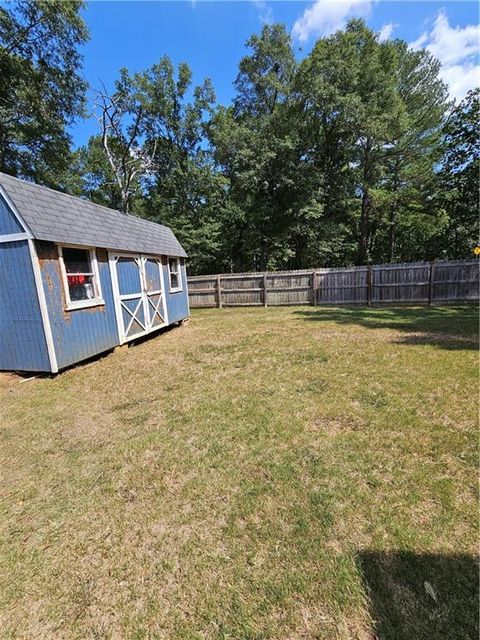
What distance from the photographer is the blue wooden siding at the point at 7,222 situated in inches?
191

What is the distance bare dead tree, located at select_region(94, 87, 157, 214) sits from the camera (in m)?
18.5

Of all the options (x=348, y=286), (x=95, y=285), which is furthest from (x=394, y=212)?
(x=95, y=285)

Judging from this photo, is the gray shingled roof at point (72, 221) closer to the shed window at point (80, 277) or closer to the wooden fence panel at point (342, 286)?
the shed window at point (80, 277)

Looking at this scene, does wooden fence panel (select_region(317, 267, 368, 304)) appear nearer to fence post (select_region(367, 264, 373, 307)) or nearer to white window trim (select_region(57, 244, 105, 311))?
fence post (select_region(367, 264, 373, 307))

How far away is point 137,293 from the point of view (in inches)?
306

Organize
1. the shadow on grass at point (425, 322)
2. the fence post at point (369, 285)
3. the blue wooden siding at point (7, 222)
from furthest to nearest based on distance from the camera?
the fence post at point (369, 285), the shadow on grass at point (425, 322), the blue wooden siding at point (7, 222)

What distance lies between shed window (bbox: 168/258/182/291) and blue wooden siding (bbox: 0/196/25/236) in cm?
531

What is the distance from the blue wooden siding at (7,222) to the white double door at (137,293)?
2024mm

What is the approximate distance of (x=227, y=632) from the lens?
59.1 inches

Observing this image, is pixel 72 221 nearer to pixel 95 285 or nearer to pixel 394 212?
pixel 95 285

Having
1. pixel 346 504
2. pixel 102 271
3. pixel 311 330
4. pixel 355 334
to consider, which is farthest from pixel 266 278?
pixel 346 504

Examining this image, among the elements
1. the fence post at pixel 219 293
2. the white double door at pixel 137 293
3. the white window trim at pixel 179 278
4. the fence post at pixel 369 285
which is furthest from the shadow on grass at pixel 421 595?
the fence post at pixel 219 293

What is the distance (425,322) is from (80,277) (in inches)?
344

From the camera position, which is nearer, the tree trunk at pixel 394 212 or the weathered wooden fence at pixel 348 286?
the weathered wooden fence at pixel 348 286
